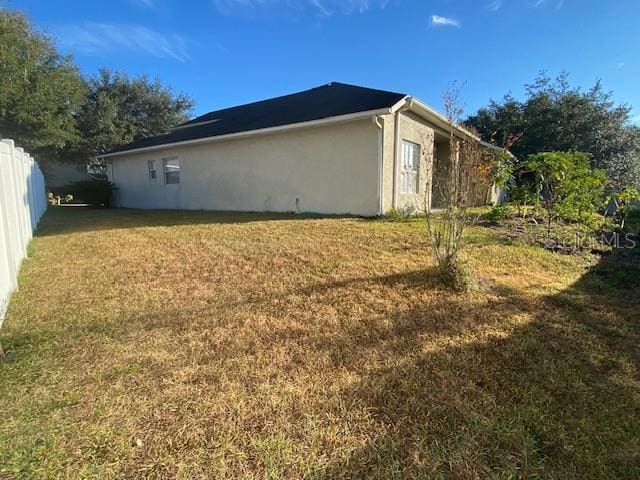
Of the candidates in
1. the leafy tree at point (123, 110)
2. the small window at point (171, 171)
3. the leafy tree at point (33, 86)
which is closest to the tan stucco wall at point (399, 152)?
→ the small window at point (171, 171)

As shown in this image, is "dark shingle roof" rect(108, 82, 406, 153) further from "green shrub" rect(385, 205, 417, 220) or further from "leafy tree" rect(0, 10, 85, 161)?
"leafy tree" rect(0, 10, 85, 161)

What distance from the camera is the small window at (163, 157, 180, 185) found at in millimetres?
14094

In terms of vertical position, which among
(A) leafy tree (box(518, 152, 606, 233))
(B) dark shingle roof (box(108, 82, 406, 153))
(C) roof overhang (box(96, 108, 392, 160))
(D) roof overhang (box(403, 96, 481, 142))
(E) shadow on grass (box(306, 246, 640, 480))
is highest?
(B) dark shingle roof (box(108, 82, 406, 153))

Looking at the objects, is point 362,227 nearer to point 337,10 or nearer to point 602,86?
point 337,10

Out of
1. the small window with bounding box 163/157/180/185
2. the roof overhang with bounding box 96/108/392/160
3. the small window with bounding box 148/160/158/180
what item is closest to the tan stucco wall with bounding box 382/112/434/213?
the roof overhang with bounding box 96/108/392/160

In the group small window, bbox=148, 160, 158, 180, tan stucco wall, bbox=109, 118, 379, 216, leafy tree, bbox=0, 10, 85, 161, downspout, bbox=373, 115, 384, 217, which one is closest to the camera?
downspout, bbox=373, 115, 384, 217

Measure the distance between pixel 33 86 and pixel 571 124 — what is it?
30356mm

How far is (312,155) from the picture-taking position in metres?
9.77

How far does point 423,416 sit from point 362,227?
551 centimetres

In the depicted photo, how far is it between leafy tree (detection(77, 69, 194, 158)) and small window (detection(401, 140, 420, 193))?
21886 mm

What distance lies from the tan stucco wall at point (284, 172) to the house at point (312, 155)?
0.09 feet

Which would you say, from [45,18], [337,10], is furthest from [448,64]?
[45,18]

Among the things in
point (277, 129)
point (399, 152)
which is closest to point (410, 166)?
point (399, 152)

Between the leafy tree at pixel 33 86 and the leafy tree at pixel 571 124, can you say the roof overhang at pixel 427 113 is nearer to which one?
the leafy tree at pixel 571 124
